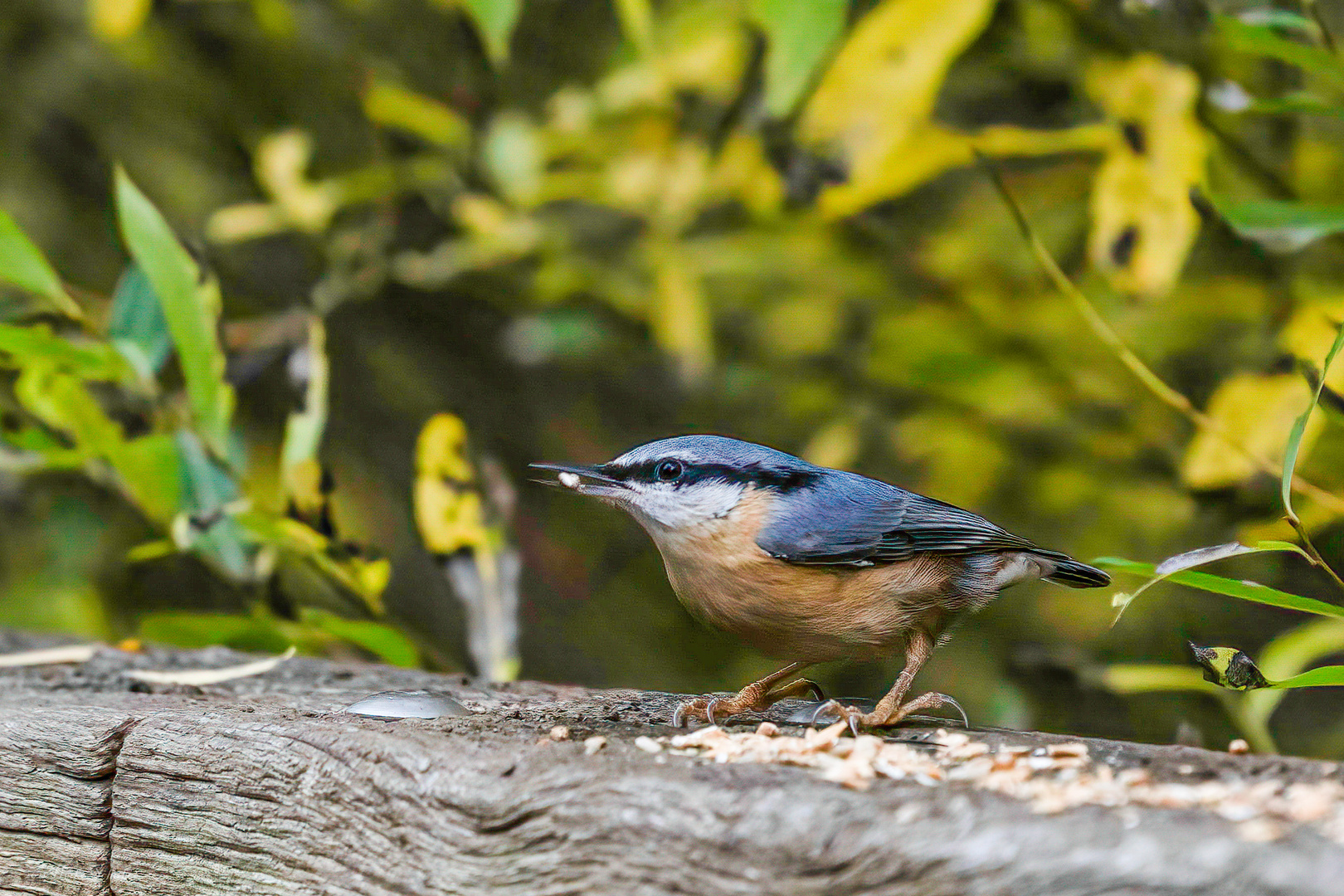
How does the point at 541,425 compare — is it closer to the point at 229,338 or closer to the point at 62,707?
the point at 229,338

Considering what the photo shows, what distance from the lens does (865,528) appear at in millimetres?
1411

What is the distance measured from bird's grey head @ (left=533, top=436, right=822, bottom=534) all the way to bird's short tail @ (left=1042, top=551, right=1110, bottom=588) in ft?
1.15

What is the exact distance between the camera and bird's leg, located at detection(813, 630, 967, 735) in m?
1.38

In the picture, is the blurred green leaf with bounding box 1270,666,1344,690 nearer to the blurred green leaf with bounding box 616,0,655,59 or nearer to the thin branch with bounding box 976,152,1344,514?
the thin branch with bounding box 976,152,1344,514

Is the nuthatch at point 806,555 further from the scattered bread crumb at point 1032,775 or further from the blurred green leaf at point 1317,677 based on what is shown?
the blurred green leaf at point 1317,677

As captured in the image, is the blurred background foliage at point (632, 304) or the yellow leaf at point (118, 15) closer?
the blurred background foliage at point (632, 304)

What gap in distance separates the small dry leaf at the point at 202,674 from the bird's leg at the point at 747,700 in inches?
26.3

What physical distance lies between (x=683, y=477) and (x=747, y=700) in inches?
12.3

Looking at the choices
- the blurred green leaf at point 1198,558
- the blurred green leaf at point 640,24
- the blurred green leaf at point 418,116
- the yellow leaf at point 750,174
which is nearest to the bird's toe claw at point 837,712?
the blurred green leaf at point 1198,558

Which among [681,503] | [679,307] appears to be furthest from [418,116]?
[681,503]

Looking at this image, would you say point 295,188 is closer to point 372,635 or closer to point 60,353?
point 60,353

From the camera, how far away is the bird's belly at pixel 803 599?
1372 millimetres

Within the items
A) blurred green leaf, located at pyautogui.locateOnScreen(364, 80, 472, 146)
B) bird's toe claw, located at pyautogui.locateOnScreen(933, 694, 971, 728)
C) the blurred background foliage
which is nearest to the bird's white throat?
bird's toe claw, located at pyautogui.locateOnScreen(933, 694, 971, 728)

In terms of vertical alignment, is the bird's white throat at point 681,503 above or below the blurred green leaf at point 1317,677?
above
